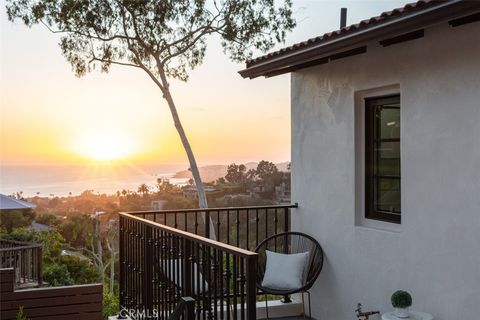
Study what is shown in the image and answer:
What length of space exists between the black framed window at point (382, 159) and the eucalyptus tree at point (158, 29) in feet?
24.6

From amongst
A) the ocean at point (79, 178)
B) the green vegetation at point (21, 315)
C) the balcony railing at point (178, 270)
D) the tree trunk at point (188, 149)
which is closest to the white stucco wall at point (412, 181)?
the balcony railing at point (178, 270)

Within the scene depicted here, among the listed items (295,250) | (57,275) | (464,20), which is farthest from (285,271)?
(57,275)

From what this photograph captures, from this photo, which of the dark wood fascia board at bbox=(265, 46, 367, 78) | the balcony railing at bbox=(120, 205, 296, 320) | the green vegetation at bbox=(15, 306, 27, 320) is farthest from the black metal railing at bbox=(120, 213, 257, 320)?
the dark wood fascia board at bbox=(265, 46, 367, 78)

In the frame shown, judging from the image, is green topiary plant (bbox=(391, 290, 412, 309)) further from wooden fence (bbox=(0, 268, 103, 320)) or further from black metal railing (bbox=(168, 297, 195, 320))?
wooden fence (bbox=(0, 268, 103, 320))

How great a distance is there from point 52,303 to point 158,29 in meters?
6.63

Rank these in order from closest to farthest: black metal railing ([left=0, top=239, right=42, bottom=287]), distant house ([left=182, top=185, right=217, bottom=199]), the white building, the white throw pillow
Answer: the white building
the white throw pillow
black metal railing ([left=0, top=239, right=42, bottom=287])
distant house ([left=182, top=185, right=217, bottom=199])

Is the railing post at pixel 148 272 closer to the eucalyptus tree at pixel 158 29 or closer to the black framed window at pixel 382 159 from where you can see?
the black framed window at pixel 382 159

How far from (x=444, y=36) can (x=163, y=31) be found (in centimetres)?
862

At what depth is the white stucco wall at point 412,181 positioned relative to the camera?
3.96 metres

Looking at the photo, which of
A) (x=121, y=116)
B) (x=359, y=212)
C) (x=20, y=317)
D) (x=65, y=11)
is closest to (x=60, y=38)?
(x=65, y=11)

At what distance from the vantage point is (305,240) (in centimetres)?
584

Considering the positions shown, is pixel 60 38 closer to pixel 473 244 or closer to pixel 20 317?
pixel 20 317

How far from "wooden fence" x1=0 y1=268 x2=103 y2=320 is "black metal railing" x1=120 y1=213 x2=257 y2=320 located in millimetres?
1705

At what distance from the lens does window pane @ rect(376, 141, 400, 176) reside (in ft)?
15.8
